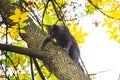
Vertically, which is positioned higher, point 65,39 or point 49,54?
point 49,54

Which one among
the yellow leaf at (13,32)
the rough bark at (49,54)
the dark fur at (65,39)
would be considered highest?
the yellow leaf at (13,32)

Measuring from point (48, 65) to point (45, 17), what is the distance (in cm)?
39

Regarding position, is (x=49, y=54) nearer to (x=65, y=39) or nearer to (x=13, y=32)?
(x=13, y=32)

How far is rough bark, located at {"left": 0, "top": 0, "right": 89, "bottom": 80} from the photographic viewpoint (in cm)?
227

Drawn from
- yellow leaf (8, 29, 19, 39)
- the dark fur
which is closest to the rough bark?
yellow leaf (8, 29, 19, 39)

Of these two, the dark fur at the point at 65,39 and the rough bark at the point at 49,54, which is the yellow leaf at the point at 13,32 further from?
the dark fur at the point at 65,39

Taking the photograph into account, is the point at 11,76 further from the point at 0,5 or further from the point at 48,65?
the point at 0,5

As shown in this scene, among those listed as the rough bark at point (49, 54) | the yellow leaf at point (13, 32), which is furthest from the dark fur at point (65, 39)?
the yellow leaf at point (13, 32)

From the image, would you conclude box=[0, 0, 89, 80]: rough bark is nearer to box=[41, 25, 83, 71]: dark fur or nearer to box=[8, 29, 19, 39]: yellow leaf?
box=[8, 29, 19, 39]: yellow leaf

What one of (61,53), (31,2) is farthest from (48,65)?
(31,2)

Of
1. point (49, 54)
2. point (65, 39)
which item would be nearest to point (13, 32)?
point (49, 54)

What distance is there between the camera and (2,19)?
2.69 m

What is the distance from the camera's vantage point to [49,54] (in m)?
2.50

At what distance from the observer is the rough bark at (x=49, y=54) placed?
7.43ft
